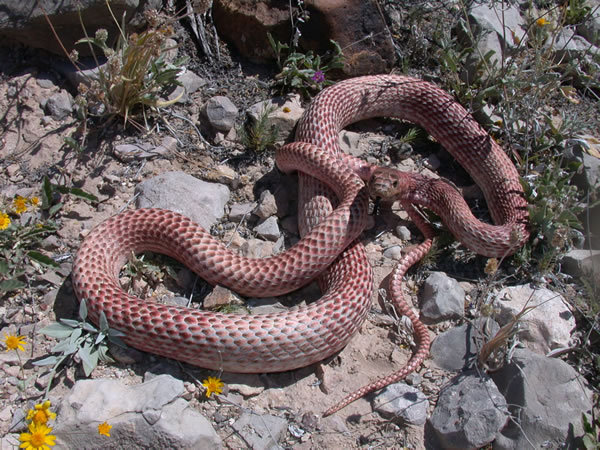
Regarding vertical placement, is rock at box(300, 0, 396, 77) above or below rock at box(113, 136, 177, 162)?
above

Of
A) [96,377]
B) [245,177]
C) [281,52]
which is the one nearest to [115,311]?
[96,377]

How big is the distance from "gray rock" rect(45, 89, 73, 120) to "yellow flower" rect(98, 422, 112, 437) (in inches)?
147

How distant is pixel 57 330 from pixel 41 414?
80 cm

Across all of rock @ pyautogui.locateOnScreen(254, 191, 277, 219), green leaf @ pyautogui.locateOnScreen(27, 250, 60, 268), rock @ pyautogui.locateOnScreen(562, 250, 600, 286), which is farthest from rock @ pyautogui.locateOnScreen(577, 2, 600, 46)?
green leaf @ pyautogui.locateOnScreen(27, 250, 60, 268)

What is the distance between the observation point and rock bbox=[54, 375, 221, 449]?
401 cm

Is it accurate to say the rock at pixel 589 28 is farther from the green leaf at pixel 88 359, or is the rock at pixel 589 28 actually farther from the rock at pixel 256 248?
the green leaf at pixel 88 359

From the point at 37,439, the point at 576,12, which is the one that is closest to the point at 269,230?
the point at 37,439

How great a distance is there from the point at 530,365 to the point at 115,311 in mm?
3583

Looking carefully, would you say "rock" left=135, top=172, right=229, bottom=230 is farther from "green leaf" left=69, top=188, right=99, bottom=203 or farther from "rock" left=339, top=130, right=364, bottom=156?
"rock" left=339, top=130, right=364, bottom=156

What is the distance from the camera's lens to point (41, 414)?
3996 millimetres

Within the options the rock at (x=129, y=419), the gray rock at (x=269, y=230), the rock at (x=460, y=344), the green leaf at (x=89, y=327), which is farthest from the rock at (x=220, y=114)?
the rock at (x=460, y=344)

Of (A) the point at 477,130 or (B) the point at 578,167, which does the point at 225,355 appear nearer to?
(A) the point at 477,130

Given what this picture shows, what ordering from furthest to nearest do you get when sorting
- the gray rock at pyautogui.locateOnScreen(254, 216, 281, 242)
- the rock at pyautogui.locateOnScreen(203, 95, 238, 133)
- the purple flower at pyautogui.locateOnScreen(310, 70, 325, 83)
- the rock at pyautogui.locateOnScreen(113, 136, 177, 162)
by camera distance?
the purple flower at pyautogui.locateOnScreen(310, 70, 325, 83), the rock at pyautogui.locateOnScreen(203, 95, 238, 133), the rock at pyautogui.locateOnScreen(113, 136, 177, 162), the gray rock at pyautogui.locateOnScreen(254, 216, 281, 242)

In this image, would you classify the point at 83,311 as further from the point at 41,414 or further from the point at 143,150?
the point at 143,150
